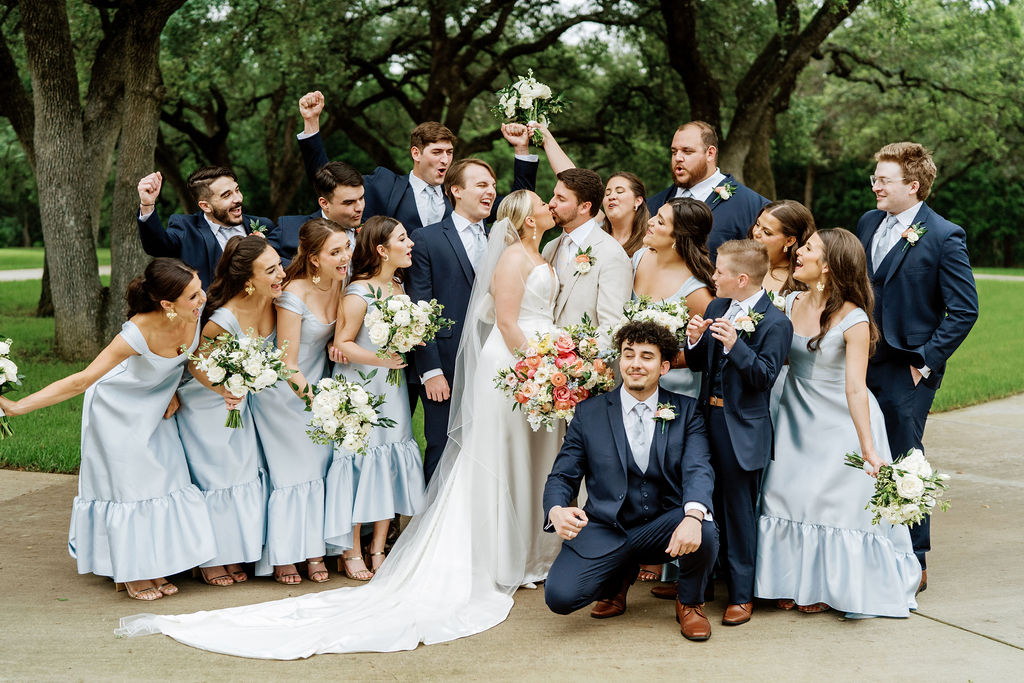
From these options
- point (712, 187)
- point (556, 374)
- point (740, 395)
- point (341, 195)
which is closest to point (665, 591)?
point (740, 395)

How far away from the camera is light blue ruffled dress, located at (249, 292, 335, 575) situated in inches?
220

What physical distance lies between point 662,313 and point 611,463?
821mm

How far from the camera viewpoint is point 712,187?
6.48m

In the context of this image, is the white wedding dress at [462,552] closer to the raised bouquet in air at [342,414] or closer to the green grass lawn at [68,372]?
the raised bouquet in air at [342,414]

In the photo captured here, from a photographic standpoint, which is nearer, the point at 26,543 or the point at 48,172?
the point at 26,543

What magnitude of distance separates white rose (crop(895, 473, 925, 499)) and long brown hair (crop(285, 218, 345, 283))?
11.0 feet

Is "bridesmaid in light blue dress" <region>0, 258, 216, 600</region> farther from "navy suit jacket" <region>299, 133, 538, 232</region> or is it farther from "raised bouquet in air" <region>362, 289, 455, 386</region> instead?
"navy suit jacket" <region>299, 133, 538, 232</region>

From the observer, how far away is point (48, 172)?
11.8 m

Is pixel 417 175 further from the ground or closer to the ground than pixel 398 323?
further from the ground

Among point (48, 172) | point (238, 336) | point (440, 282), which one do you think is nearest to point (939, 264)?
point (440, 282)

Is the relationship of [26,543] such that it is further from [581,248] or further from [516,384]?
[581,248]

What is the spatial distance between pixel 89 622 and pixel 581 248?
334 cm

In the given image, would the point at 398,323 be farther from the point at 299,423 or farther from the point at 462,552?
the point at 462,552

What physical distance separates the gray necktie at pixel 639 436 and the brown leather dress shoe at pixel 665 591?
2.83 feet
